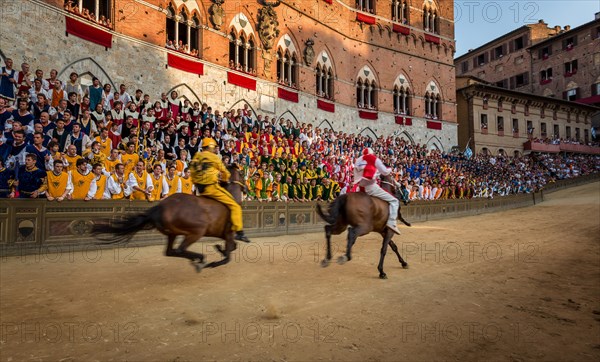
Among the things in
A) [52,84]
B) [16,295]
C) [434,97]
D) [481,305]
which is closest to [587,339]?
[481,305]

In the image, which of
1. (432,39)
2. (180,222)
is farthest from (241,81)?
(432,39)

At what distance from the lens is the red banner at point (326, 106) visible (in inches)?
1094

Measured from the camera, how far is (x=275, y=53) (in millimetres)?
25016

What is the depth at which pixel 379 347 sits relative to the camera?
436 cm

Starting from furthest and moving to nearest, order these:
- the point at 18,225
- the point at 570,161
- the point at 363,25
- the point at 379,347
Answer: the point at 570,161
the point at 363,25
the point at 18,225
the point at 379,347

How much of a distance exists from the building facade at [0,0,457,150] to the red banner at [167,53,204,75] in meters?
0.07

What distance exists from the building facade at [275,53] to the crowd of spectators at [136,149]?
2530mm

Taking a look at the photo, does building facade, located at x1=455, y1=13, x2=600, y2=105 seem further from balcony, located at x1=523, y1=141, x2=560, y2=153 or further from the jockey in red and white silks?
the jockey in red and white silks

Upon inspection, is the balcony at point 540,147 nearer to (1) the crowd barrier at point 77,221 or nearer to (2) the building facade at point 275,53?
(2) the building facade at point 275,53

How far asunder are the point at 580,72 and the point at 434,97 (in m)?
29.1

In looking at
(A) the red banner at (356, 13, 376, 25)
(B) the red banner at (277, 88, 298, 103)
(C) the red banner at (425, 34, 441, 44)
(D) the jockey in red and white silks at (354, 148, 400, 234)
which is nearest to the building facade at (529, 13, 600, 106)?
(C) the red banner at (425, 34, 441, 44)

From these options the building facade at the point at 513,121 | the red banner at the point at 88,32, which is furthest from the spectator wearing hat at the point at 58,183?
the building facade at the point at 513,121

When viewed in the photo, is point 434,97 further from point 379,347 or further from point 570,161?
point 379,347

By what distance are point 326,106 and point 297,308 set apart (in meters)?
24.1
